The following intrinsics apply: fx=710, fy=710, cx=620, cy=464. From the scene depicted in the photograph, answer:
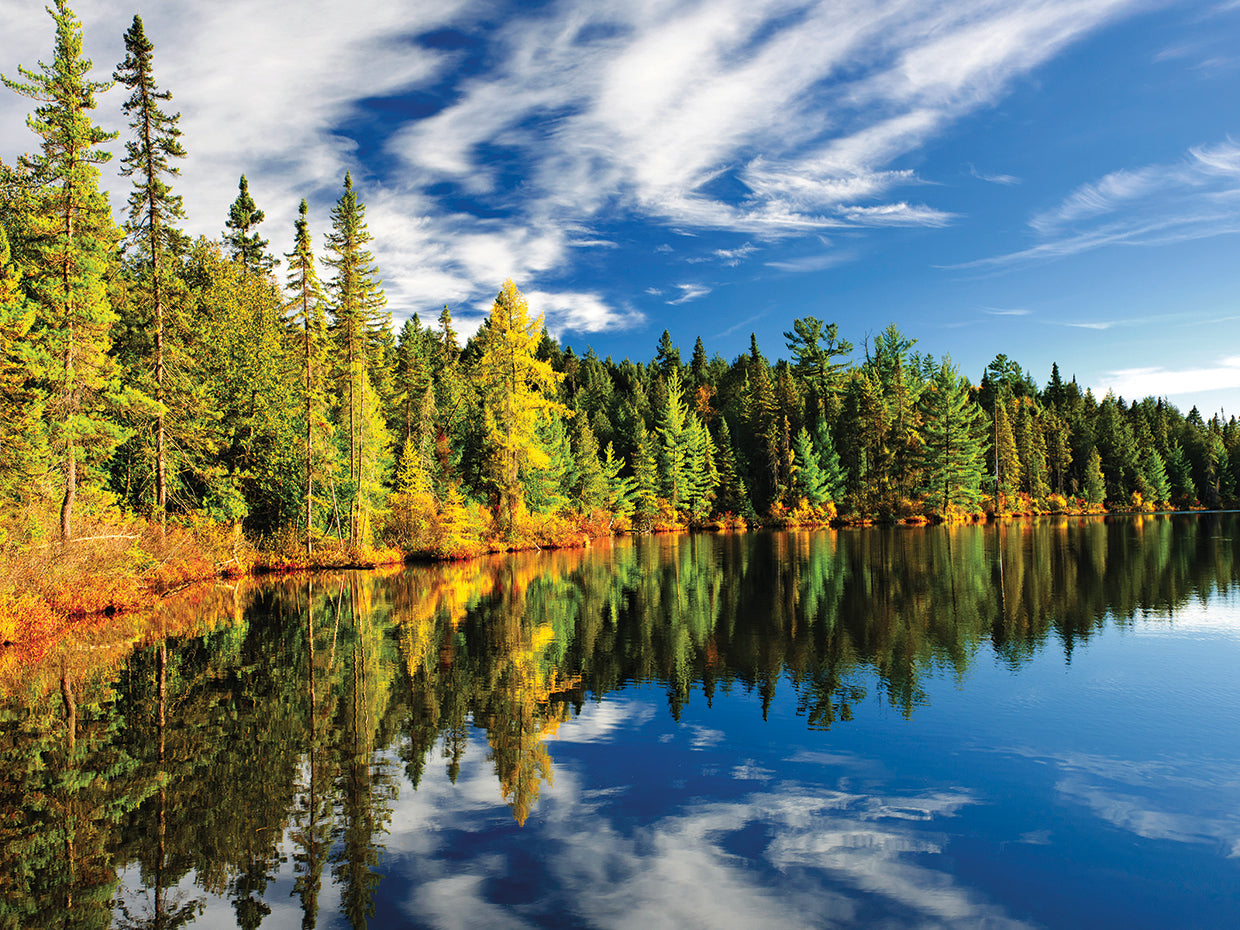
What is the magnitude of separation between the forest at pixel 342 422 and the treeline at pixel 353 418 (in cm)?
15

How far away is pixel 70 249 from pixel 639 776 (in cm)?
2457

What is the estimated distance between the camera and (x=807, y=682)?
13172 mm

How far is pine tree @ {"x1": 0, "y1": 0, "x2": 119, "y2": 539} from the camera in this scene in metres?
22.2

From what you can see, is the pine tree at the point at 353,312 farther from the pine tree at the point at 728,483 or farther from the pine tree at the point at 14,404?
the pine tree at the point at 728,483

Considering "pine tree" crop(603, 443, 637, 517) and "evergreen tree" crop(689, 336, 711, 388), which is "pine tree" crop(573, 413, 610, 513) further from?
"evergreen tree" crop(689, 336, 711, 388)

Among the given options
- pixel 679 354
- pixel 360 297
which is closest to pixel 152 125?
pixel 360 297

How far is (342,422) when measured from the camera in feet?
138

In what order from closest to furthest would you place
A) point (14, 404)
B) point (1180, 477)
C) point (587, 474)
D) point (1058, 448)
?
1. point (14, 404)
2. point (587, 474)
3. point (1058, 448)
4. point (1180, 477)

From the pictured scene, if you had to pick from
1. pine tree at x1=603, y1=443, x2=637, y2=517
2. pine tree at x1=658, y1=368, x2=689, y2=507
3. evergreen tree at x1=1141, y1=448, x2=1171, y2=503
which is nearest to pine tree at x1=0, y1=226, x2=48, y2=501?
pine tree at x1=603, y1=443, x2=637, y2=517

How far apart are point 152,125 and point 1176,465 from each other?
12830cm

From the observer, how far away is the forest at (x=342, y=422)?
74.7 ft

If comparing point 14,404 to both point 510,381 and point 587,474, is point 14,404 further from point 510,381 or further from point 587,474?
point 587,474

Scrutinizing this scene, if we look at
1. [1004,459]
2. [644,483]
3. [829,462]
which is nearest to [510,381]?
[644,483]

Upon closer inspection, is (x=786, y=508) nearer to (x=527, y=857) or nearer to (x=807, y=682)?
(x=807, y=682)
